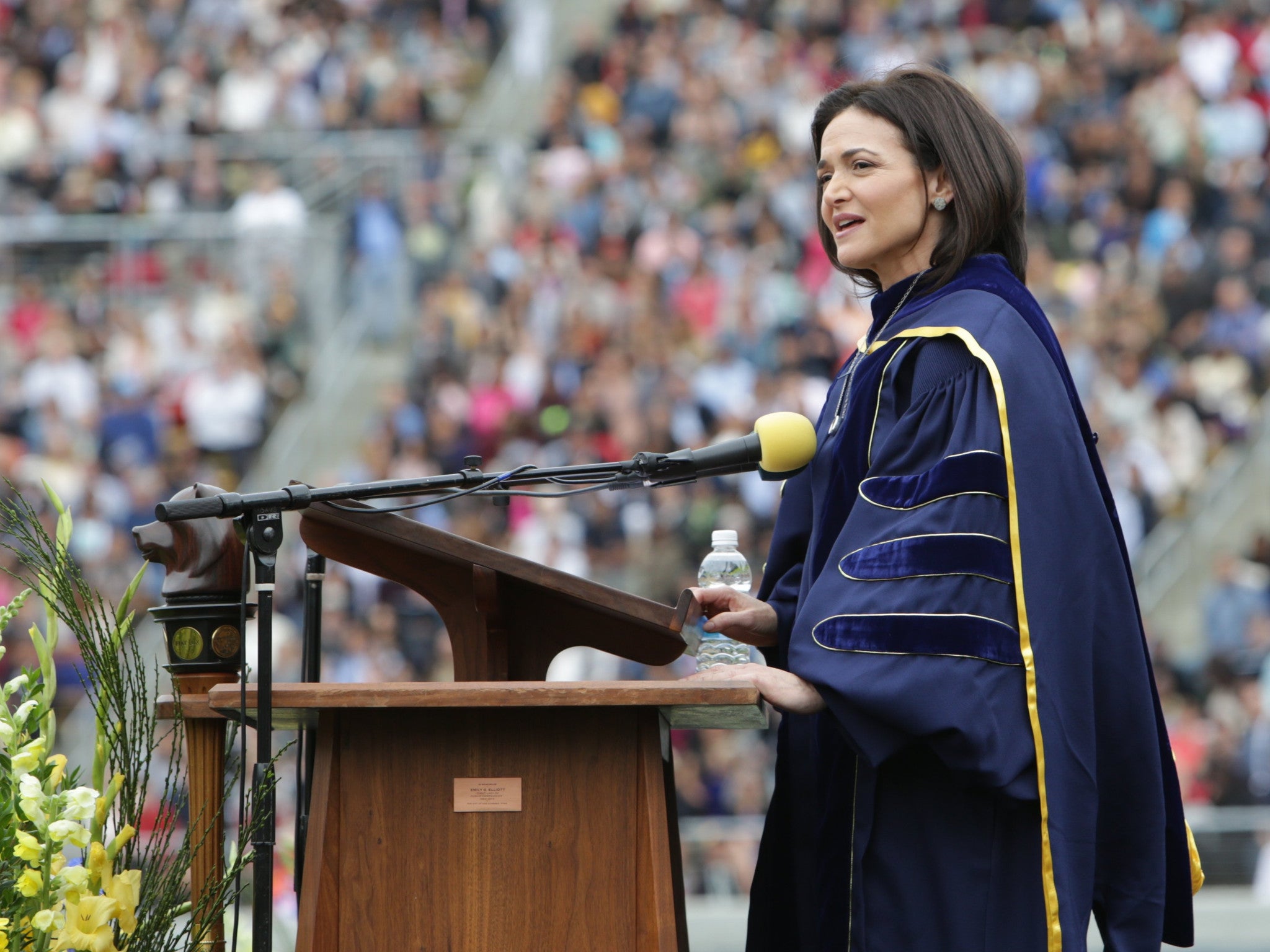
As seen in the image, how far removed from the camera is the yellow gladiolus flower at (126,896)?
250cm

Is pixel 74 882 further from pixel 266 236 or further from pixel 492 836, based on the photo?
pixel 266 236

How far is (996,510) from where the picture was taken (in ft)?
8.87

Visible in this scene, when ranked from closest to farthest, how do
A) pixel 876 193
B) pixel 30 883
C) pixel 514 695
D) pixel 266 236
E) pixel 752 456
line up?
pixel 514 695
pixel 30 883
pixel 752 456
pixel 876 193
pixel 266 236

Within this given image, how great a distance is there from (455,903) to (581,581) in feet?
1.77

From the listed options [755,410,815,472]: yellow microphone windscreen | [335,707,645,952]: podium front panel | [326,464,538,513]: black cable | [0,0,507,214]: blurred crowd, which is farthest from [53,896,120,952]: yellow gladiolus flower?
[0,0,507,214]: blurred crowd

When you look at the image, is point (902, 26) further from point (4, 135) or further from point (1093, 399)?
point (4, 135)

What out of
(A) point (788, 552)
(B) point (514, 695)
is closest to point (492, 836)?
(B) point (514, 695)

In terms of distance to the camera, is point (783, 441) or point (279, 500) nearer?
point (279, 500)

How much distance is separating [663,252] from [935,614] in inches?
376

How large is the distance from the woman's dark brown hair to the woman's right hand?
633 mm

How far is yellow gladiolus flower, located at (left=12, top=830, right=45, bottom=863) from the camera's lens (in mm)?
2467

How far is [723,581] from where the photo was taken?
3.38 m

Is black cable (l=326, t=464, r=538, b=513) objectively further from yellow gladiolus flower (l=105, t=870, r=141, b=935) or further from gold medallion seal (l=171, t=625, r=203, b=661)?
yellow gladiolus flower (l=105, t=870, r=141, b=935)

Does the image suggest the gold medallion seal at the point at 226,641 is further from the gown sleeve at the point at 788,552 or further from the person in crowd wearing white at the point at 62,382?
the person in crowd wearing white at the point at 62,382
